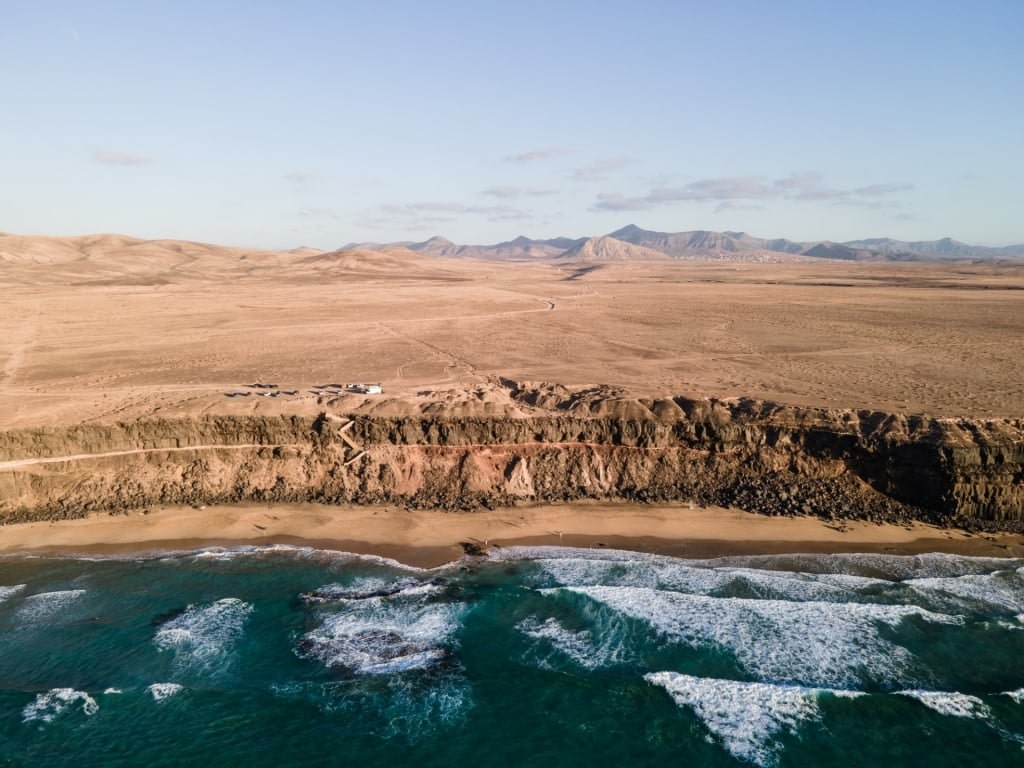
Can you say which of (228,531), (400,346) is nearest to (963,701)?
(228,531)

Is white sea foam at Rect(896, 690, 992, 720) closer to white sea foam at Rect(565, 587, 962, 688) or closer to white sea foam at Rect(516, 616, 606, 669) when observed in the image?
white sea foam at Rect(565, 587, 962, 688)

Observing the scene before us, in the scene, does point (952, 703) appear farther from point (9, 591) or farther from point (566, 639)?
point (9, 591)

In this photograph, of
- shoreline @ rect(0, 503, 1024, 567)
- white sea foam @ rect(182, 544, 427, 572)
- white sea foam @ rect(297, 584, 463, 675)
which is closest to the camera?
white sea foam @ rect(297, 584, 463, 675)

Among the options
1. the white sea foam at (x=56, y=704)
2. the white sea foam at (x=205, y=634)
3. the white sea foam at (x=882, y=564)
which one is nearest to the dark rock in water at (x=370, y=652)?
the white sea foam at (x=205, y=634)

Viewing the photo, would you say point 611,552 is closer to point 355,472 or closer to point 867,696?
point 867,696

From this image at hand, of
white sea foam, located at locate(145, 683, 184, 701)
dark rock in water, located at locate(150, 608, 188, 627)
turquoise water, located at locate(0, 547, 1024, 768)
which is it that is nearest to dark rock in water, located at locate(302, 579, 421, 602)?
turquoise water, located at locate(0, 547, 1024, 768)

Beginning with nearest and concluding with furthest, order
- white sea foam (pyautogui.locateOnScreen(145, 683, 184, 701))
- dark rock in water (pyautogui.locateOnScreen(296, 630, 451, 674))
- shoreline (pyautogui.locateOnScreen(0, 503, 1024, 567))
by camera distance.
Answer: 1. white sea foam (pyautogui.locateOnScreen(145, 683, 184, 701))
2. dark rock in water (pyautogui.locateOnScreen(296, 630, 451, 674))
3. shoreline (pyautogui.locateOnScreen(0, 503, 1024, 567))
